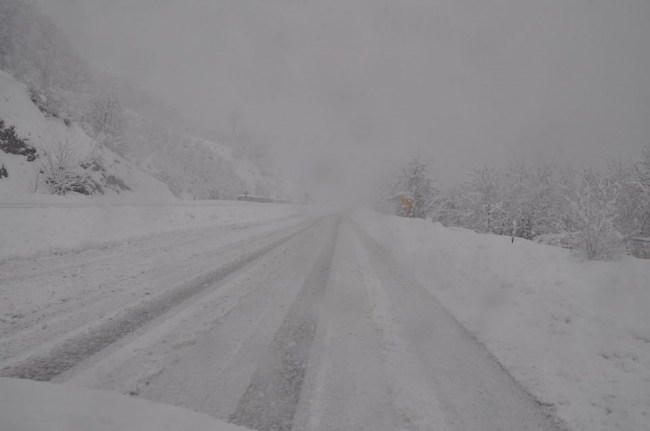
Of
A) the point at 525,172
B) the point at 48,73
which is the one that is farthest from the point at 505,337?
A: the point at 48,73

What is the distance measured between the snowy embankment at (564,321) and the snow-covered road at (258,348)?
39 centimetres

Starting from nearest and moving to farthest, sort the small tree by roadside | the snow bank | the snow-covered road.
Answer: the snow bank < the snow-covered road < the small tree by roadside

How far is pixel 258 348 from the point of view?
3.44m

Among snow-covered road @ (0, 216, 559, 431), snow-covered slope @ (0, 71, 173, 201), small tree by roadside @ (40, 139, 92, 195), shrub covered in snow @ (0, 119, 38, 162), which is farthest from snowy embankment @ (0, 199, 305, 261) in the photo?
shrub covered in snow @ (0, 119, 38, 162)

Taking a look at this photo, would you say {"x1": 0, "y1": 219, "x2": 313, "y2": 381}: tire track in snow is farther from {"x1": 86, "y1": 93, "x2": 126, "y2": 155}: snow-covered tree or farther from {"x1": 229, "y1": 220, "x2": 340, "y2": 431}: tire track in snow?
{"x1": 86, "y1": 93, "x2": 126, "y2": 155}: snow-covered tree

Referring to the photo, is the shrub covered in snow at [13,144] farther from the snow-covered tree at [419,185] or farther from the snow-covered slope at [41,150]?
the snow-covered tree at [419,185]

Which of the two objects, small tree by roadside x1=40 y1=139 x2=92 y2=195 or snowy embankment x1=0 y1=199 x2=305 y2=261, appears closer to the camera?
snowy embankment x1=0 y1=199 x2=305 y2=261

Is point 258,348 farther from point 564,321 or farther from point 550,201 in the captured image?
point 550,201

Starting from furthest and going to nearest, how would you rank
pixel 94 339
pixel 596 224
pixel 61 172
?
pixel 61 172, pixel 596 224, pixel 94 339

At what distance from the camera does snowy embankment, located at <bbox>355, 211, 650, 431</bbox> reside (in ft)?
10.6

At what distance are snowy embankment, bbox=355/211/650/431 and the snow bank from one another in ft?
10.7

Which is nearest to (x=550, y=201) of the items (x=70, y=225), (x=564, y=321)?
(x=564, y=321)

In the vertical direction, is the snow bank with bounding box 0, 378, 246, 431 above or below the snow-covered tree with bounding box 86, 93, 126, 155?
below

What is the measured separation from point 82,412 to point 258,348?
1.65 m
